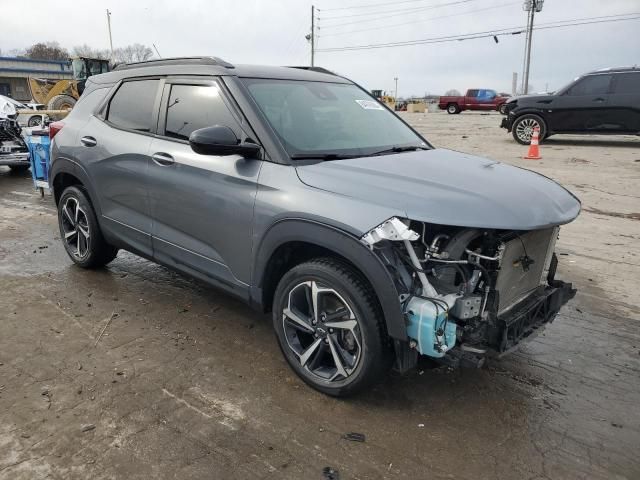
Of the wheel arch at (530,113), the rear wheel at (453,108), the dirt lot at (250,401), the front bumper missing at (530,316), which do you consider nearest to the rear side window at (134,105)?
the dirt lot at (250,401)

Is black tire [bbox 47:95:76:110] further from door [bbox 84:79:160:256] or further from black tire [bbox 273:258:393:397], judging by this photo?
black tire [bbox 273:258:393:397]

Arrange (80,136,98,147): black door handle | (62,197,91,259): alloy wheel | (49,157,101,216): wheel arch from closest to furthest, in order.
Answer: (80,136,98,147): black door handle
(49,157,101,216): wheel arch
(62,197,91,259): alloy wheel

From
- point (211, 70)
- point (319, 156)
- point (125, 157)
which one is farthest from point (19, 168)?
point (319, 156)

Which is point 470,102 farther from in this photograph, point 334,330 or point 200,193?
point 334,330

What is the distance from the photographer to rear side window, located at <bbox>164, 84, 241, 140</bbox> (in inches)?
137

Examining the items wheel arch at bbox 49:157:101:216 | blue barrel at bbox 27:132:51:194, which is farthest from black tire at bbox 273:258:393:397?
blue barrel at bbox 27:132:51:194

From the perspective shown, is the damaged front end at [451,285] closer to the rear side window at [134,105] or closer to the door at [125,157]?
the door at [125,157]

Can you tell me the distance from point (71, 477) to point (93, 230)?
281 centimetres

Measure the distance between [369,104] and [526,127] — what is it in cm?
1163

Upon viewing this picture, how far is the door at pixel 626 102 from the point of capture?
12.9m

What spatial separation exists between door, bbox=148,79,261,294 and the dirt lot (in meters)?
0.59

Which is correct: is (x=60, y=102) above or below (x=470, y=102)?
below

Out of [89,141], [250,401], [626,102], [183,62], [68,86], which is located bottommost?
[250,401]

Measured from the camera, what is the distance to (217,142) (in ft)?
9.98
